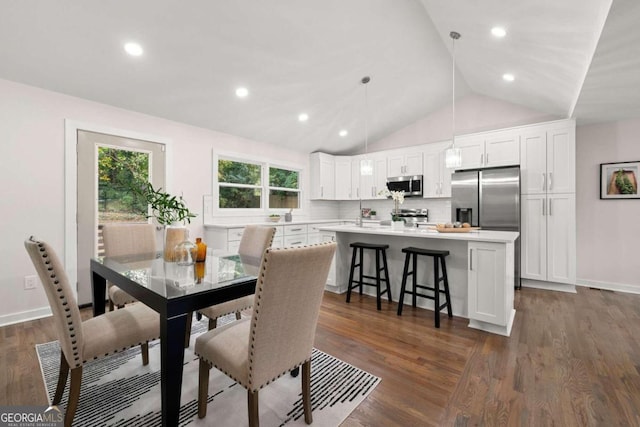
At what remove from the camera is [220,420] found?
1553 millimetres

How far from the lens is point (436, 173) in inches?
203

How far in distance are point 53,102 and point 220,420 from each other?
11.6 ft

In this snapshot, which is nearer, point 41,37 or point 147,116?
point 41,37

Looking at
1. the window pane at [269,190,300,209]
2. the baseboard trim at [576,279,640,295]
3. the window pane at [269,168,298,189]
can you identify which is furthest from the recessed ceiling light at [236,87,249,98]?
the baseboard trim at [576,279,640,295]

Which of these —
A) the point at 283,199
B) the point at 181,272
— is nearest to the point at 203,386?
the point at 181,272

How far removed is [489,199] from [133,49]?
477 centimetres

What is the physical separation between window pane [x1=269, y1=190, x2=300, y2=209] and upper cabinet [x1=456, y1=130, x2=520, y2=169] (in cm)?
311

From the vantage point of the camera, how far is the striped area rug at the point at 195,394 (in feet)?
5.13

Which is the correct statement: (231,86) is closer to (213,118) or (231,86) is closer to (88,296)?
(213,118)

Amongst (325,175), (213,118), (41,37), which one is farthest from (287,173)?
(41,37)

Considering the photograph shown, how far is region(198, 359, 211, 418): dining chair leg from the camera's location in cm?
149

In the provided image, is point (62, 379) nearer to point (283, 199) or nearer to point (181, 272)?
point (181, 272)

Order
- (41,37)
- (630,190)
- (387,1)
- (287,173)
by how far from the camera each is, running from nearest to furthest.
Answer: (41,37) → (387,1) → (630,190) → (287,173)

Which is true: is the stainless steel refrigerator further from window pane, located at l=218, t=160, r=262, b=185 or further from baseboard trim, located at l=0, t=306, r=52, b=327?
baseboard trim, located at l=0, t=306, r=52, b=327
